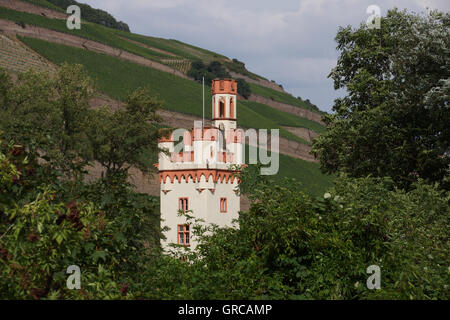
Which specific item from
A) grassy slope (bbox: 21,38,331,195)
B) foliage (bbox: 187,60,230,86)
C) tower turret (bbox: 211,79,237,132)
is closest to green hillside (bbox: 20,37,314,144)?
grassy slope (bbox: 21,38,331,195)

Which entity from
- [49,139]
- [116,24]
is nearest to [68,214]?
[49,139]

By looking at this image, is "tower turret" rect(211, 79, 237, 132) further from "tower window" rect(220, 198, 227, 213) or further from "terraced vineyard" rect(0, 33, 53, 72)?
"terraced vineyard" rect(0, 33, 53, 72)

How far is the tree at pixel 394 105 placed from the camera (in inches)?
1117

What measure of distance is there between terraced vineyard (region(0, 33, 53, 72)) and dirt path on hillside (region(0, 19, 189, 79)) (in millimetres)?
11183

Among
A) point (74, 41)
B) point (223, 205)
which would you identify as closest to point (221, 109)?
point (223, 205)

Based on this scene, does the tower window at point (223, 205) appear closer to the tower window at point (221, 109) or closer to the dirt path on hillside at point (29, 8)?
the tower window at point (221, 109)

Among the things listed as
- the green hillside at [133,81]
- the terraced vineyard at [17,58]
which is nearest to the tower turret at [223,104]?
the terraced vineyard at [17,58]

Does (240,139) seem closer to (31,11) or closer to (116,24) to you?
(31,11)

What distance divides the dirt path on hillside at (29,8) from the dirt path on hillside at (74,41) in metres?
9.10

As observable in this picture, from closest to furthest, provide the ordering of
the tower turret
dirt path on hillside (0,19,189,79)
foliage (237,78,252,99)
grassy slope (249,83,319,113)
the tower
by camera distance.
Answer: the tower → the tower turret → dirt path on hillside (0,19,189,79) → foliage (237,78,252,99) → grassy slope (249,83,319,113)

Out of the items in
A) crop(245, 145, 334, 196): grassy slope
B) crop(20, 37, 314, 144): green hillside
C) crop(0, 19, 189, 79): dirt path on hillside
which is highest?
crop(0, 19, 189, 79): dirt path on hillside

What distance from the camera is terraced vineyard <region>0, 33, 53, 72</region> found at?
8206 centimetres
